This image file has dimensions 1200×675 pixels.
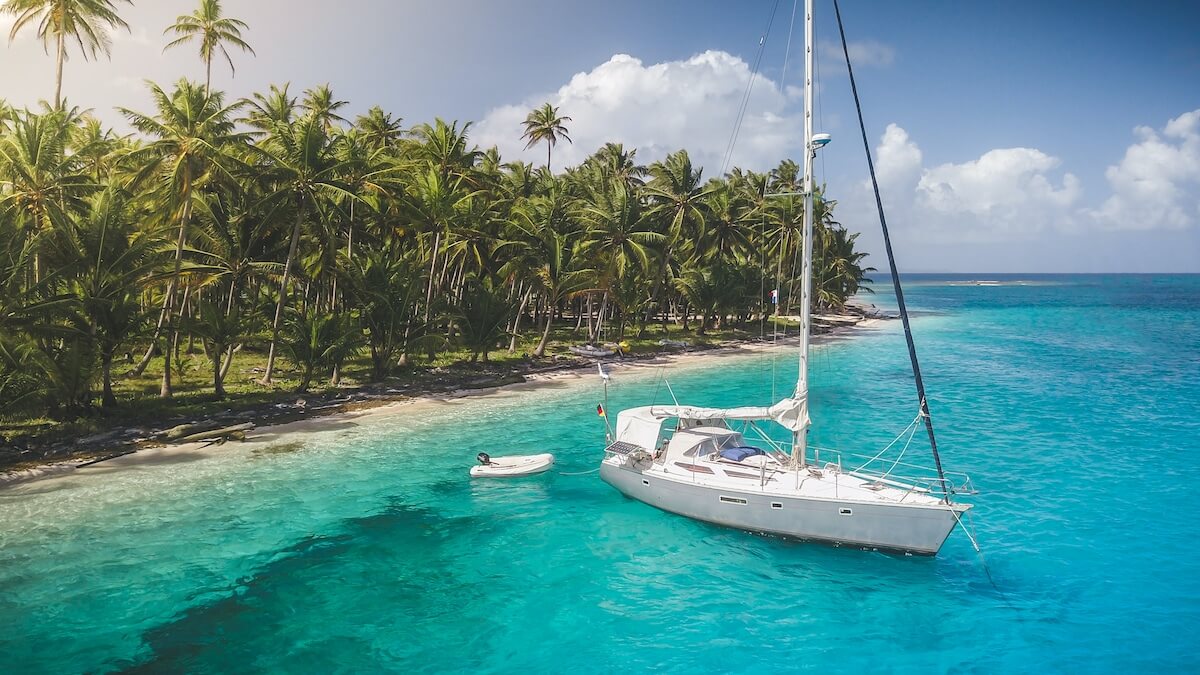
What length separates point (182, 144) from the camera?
90.7ft

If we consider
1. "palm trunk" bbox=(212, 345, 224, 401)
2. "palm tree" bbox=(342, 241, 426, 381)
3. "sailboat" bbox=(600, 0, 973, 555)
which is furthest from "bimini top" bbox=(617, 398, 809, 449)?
"palm trunk" bbox=(212, 345, 224, 401)

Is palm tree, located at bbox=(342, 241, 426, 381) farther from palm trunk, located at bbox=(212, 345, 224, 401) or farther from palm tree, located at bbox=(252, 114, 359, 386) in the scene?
palm trunk, located at bbox=(212, 345, 224, 401)

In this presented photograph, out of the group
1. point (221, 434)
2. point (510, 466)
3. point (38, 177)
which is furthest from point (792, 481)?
point (38, 177)

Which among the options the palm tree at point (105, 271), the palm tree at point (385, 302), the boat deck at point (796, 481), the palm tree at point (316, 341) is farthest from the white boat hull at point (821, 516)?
the palm tree at point (105, 271)

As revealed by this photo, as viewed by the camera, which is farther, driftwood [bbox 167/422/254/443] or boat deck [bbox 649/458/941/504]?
driftwood [bbox 167/422/254/443]

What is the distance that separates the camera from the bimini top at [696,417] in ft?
62.0

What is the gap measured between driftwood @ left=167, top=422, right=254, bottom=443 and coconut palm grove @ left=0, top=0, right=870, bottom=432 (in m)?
3.36

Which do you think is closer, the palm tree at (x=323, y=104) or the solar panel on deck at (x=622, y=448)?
the solar panel on deck at (x=622, y=448)

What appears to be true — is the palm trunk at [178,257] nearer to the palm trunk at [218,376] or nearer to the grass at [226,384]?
the grass at [226,384]

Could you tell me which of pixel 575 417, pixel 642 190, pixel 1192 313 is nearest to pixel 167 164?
pixel 575 417

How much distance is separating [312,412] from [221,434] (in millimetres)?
4797

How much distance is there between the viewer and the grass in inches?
1019

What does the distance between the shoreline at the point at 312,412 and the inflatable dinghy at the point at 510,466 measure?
10.2 m

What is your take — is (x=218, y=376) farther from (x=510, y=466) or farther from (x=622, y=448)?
(x=622, y=448)
